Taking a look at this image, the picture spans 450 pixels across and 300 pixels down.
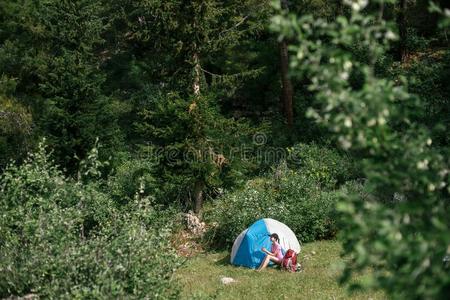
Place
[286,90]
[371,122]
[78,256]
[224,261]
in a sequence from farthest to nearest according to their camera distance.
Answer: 1. [286,90]
2. [224,261]
3. [78,256]
4. [371,122]

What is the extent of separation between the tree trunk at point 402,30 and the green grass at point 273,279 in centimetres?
1327

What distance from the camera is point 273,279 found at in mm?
12555

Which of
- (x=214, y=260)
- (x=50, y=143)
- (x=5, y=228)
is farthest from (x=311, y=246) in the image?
(x=50, y=143)

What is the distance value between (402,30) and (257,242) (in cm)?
1535

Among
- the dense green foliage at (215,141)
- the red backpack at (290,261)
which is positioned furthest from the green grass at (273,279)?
the dense green foliage at (215,141)

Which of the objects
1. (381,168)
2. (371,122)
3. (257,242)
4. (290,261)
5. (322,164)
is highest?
(371,122)

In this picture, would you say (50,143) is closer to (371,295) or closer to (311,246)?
(311,246)

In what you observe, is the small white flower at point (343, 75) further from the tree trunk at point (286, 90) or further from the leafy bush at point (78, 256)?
the tree trunk at point (286, 90)

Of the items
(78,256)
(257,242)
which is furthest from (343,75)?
(257,242)

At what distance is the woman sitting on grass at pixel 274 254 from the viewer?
13.9 m

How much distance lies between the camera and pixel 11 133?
23.0 m

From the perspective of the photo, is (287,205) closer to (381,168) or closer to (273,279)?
(273,279)

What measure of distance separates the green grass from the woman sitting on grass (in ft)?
0.74

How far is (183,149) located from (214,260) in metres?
3.39
